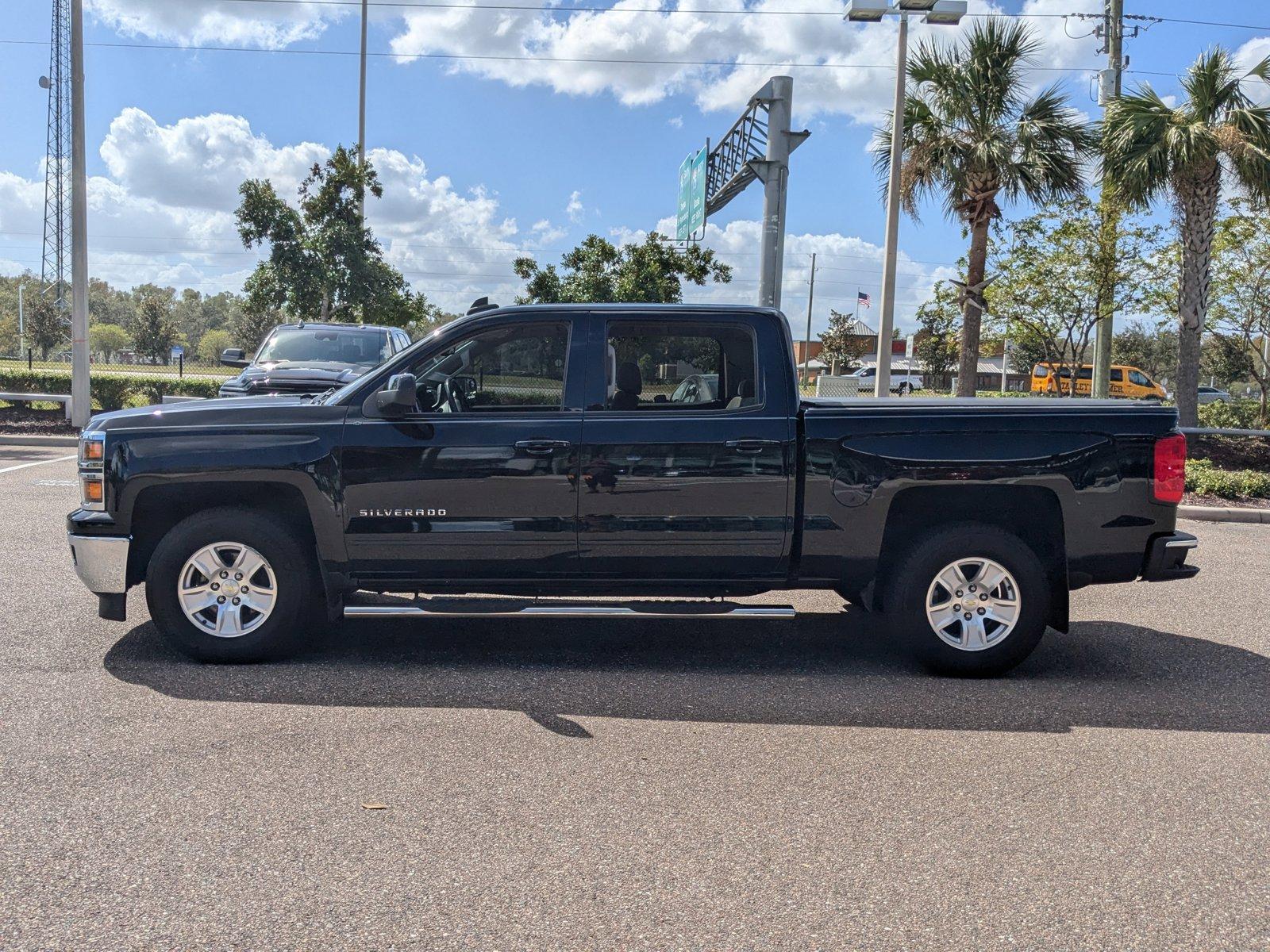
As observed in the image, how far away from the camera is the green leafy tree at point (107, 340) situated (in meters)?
132

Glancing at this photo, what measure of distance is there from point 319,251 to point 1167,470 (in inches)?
915

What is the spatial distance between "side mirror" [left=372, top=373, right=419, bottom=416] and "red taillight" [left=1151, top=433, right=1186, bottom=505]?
3.82 meters

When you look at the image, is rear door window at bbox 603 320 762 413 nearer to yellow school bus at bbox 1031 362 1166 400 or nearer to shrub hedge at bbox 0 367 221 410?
shrub hedge at bbox 0 367 221 410

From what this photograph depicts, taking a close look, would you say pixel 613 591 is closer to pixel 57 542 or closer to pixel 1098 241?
pixel 57 542

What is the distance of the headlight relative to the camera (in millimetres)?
5535

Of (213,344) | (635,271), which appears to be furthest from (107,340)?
(635,271)

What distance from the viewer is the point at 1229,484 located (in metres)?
13.4

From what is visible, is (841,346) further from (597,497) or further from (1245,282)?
(597,497)

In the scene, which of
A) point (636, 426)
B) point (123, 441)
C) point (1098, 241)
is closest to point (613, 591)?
point (636, 426)

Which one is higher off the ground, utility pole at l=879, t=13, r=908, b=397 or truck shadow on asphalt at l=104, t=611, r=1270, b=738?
utility pole at l=879, t=13, r=908, b=397

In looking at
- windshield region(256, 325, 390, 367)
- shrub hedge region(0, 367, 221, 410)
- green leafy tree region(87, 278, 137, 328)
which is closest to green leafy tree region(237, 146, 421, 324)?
shrub hedge region(0, 367, 221, 410)

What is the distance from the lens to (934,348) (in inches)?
2672

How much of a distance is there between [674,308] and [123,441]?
2956mm

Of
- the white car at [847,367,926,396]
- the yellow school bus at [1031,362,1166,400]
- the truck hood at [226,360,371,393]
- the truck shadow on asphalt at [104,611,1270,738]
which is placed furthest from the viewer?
the yellow school bus at [1031,362,1166,400]
